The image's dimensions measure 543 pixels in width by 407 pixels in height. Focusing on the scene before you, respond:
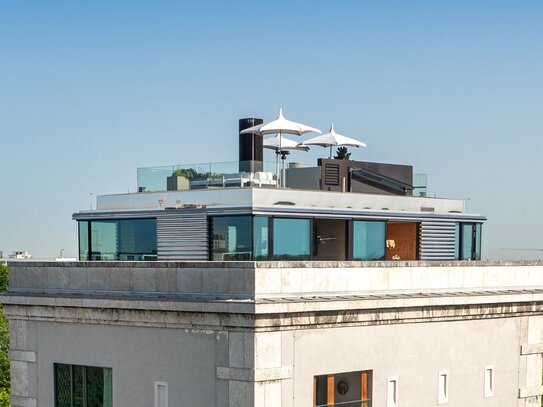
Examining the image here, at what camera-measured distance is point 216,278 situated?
23391 mm

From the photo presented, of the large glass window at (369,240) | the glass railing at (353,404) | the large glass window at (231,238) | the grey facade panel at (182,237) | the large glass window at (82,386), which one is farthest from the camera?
the large glass window at (369,240)

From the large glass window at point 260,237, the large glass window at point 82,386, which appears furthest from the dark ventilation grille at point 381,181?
the large glass window at point 82,386

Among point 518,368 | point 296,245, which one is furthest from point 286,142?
point 518,368

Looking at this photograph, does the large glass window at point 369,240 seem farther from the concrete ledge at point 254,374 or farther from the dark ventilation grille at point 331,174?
the concrete ledge at point 254,374

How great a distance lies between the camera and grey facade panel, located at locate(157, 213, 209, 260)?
28109 mm

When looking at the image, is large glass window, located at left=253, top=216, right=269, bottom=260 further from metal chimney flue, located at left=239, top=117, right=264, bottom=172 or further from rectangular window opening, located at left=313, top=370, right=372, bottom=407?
metal chimney flue, located at left=239, top=117, right=264, bottom=172

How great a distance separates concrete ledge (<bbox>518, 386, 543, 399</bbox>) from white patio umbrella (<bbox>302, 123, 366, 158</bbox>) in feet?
40.1

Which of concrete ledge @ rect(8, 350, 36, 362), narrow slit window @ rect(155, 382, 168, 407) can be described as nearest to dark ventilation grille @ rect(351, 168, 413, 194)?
narrow slit window @ rect(155, 382, 168, 407)

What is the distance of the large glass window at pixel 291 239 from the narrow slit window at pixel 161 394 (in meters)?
4.95

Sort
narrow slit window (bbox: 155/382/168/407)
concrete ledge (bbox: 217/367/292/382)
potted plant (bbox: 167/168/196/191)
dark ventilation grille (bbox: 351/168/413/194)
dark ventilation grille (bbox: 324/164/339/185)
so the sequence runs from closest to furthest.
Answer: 1. concrete ledge (bbox: 217/367/292/382)
2. narrow slit window (bbox: 155/382/168/407)
3. potted plant (bbox: 167/168/196/191)
4. dark ventilation grille (bbox: 324/164/339/185)
5. dark ventilation grille (bbox: 351/168/413/194)

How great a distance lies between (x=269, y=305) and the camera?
73.0 ft

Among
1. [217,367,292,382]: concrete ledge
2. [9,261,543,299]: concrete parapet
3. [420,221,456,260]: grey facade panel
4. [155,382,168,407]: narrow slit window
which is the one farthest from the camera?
[420,221,456,260]: grey facade panel

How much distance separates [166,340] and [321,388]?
413cm

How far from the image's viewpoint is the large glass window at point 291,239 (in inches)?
1073
